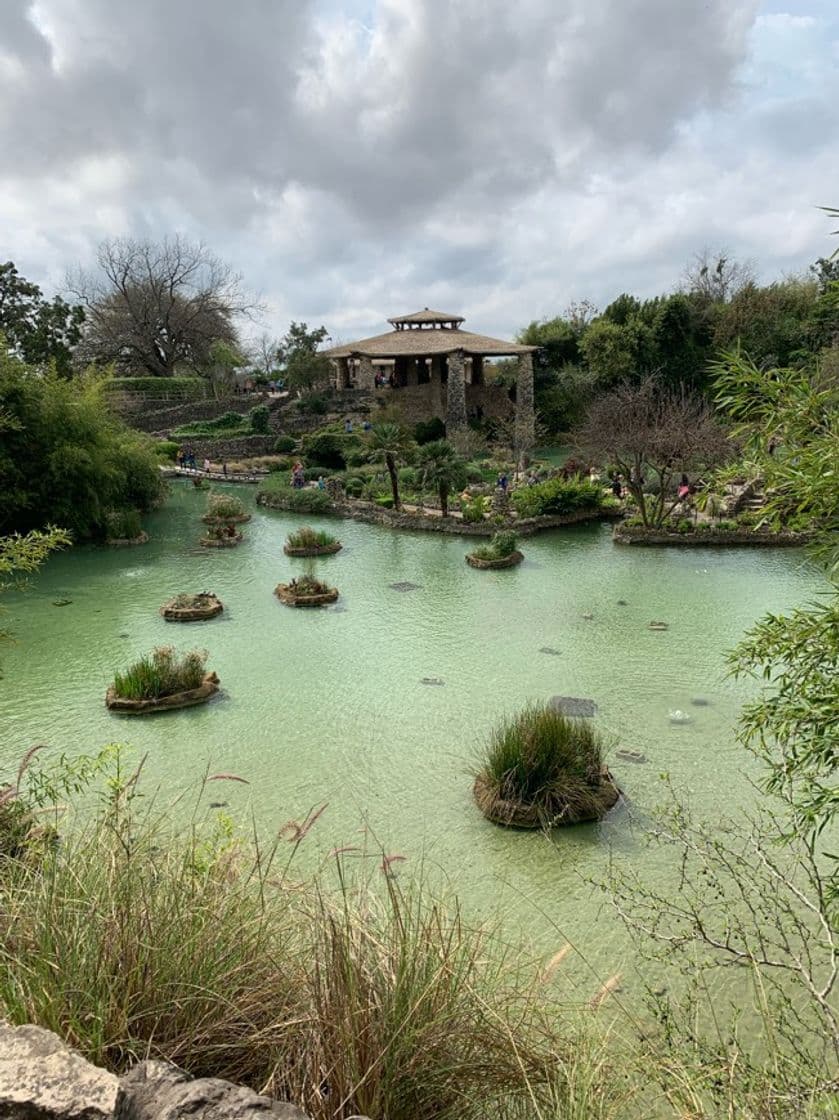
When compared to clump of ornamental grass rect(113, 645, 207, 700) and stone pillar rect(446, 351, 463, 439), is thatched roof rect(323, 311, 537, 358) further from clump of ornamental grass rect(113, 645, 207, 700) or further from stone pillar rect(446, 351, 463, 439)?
clump of ornamental grass rect(113, 645, 207, 700)

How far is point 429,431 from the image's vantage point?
116 feet

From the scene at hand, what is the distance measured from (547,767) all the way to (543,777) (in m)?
0.10

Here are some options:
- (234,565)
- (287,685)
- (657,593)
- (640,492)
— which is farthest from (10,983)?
(640,492)

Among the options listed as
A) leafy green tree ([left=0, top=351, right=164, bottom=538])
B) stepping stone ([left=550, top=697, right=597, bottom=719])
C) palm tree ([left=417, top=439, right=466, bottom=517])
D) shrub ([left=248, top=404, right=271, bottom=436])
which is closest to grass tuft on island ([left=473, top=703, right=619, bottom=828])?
stepping stone ([left=550, top=697, right=597, bottom=719])

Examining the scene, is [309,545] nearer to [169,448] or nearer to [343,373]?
[169,448]

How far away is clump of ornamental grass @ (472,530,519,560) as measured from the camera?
659 inches

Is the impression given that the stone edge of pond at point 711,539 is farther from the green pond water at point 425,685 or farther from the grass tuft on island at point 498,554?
the grass tuft on island at point 498,554

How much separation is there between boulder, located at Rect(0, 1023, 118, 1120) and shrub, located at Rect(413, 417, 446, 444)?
33.2m

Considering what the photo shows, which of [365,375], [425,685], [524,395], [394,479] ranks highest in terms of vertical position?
[365,375]

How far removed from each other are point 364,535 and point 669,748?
44.3ft

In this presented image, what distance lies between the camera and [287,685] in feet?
34.1

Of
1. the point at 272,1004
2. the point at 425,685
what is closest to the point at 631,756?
the point at 425,685

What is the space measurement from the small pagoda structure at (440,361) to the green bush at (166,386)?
8.58 m

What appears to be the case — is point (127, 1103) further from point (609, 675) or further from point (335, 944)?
point (609, 675)
